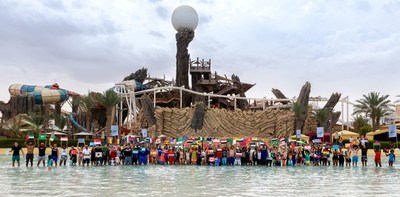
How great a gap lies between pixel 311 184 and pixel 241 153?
12418 millimetres

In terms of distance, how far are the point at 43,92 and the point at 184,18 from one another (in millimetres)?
23443

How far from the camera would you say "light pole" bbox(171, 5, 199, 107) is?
70438mm

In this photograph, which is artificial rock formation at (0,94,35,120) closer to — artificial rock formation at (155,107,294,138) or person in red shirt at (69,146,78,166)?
artificial rock formation at (155,107,294,138)

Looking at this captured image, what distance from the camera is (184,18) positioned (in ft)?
231

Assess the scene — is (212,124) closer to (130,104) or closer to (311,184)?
(130,104)

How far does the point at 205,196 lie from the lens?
1256cm

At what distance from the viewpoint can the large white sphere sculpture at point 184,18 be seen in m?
70.6

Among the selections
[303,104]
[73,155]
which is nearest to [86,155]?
[73,155]

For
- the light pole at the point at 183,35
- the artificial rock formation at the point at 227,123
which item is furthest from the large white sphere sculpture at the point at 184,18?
the artificial rock formation at the point at 227,123

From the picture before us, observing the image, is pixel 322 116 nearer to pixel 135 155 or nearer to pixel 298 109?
pixel 298 109

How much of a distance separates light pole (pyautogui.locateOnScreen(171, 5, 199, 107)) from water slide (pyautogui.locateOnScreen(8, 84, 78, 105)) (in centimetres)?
1835

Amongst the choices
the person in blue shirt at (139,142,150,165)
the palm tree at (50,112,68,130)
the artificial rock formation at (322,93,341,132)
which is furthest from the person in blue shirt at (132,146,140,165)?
the artificial rock formation at (322,93,341,132)

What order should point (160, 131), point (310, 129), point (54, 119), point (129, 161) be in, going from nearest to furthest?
point (129, 161) < point (160, 131) < point (310, 129) < point (54, 119)

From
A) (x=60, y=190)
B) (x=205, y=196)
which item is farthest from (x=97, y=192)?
(x=205, y=196)
